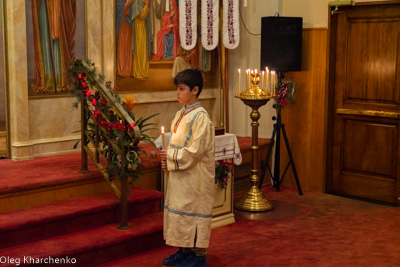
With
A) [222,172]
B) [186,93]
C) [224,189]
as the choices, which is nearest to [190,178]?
[186,93]

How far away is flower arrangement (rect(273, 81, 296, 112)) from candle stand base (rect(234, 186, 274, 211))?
3.59 feet

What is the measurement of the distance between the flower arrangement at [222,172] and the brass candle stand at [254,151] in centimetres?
53

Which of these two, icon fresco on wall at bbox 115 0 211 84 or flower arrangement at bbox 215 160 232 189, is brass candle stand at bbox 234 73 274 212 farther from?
icon fresco on wall at bbox 115 0 211 84

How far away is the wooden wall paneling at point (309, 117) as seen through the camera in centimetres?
748

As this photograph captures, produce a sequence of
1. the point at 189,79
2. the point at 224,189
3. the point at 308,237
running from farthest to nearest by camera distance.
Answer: the point at 224,189
the point at 308,237
the point at 189,79

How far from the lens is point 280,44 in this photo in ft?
23.7

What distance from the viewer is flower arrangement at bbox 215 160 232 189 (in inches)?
238

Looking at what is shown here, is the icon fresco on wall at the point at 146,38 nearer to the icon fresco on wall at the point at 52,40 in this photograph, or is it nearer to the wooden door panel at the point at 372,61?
the icon fresco on wall at the point at 52,40

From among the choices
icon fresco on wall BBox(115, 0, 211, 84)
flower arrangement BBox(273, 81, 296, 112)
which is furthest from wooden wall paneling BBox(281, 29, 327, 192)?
icon fresco on wall BBox(115, 0, 211, 84)

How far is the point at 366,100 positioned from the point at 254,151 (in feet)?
5.10

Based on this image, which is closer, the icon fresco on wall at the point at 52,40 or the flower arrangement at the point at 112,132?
the flower arrangement at the point at 112,132

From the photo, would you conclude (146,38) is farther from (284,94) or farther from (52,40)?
(284,94)

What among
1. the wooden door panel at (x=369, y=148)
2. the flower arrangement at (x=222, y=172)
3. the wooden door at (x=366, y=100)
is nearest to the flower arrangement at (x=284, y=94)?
the wooden door at (x=366, y=100)

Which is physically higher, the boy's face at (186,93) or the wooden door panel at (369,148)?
the boy's face at (186,93)
